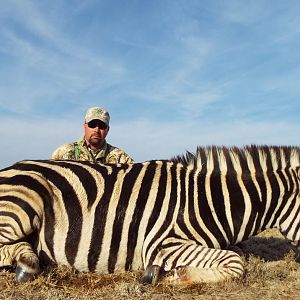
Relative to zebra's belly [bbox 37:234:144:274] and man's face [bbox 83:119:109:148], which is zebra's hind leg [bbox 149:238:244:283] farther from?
man's face [bbox 83:119:109:148]

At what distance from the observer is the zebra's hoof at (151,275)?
12.0ft

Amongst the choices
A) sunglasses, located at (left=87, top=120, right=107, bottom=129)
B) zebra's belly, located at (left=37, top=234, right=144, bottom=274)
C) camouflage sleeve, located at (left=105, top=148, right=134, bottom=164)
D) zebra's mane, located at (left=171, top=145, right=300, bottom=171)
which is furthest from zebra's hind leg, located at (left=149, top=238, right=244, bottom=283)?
sunglasses, located at (left=87, top=120, right=107, bottom=129)

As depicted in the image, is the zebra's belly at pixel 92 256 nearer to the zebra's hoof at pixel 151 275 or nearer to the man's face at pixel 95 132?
the zebra's hoof at pixel 151 275

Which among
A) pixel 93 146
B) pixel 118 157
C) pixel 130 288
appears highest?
pixel 93 146

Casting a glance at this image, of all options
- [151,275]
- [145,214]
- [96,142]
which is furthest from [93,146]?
[151,275]

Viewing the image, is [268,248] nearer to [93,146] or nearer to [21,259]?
[93,146]

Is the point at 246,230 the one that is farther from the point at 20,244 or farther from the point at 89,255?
the point at 20,244

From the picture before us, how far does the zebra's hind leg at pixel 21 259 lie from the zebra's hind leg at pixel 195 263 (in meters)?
1.09

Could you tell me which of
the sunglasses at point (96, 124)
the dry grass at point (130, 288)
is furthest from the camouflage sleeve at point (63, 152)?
the dry grass at point (130, 288)

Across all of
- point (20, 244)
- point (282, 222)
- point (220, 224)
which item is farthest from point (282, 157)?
point (20, 244)

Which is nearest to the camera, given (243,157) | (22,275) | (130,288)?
(130,288)

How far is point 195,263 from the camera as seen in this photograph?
12.2 ft

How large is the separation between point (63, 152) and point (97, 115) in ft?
2.43

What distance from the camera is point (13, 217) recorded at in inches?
152
